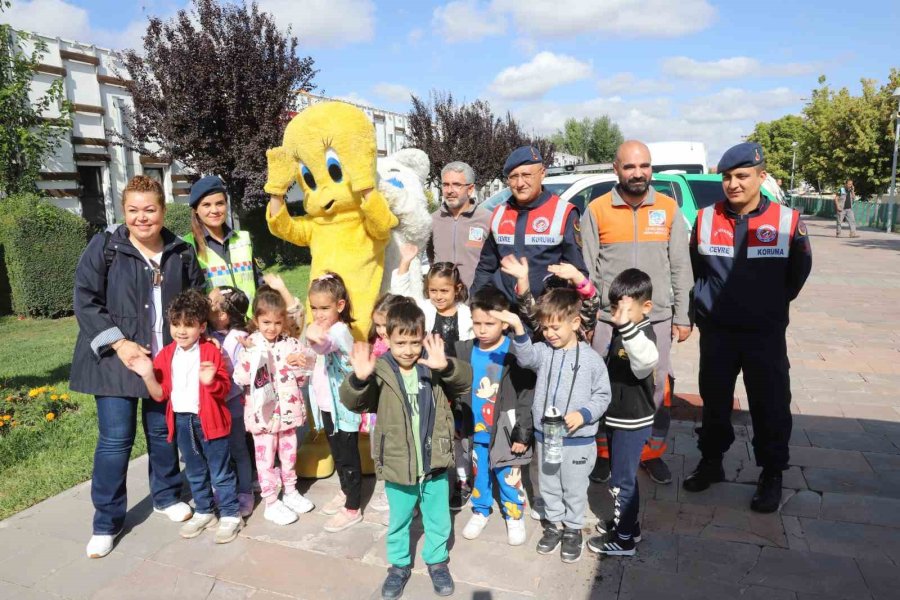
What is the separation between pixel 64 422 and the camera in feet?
16.9

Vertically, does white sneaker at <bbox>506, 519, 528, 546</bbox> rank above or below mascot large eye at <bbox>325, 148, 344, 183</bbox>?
below

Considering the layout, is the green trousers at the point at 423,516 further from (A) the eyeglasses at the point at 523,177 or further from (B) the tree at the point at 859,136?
(B) the tree at the point at 859,136

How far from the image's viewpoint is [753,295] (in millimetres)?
3373

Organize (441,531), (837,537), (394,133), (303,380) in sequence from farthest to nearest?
(394,133) < (303,380) < (837,537) < (441,531)

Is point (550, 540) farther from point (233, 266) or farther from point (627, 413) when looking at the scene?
point (233, 266)

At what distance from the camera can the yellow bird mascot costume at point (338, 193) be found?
3695 mm

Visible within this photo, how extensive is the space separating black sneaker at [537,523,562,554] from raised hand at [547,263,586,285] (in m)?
1.30

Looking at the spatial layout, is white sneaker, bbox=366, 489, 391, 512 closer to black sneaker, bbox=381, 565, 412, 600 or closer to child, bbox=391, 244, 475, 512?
child, bbox=391, 244, 475, 512

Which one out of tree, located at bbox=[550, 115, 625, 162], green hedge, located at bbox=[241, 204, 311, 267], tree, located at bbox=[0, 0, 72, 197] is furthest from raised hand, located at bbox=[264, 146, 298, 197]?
tree, located at bbox=[550, 115, 625, 162]

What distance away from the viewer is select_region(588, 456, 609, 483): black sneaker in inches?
152

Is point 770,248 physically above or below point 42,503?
above

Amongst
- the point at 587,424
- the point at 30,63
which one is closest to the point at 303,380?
the point at 587,424

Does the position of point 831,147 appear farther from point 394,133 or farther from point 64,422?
point 64,422

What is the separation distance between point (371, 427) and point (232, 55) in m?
10.5
